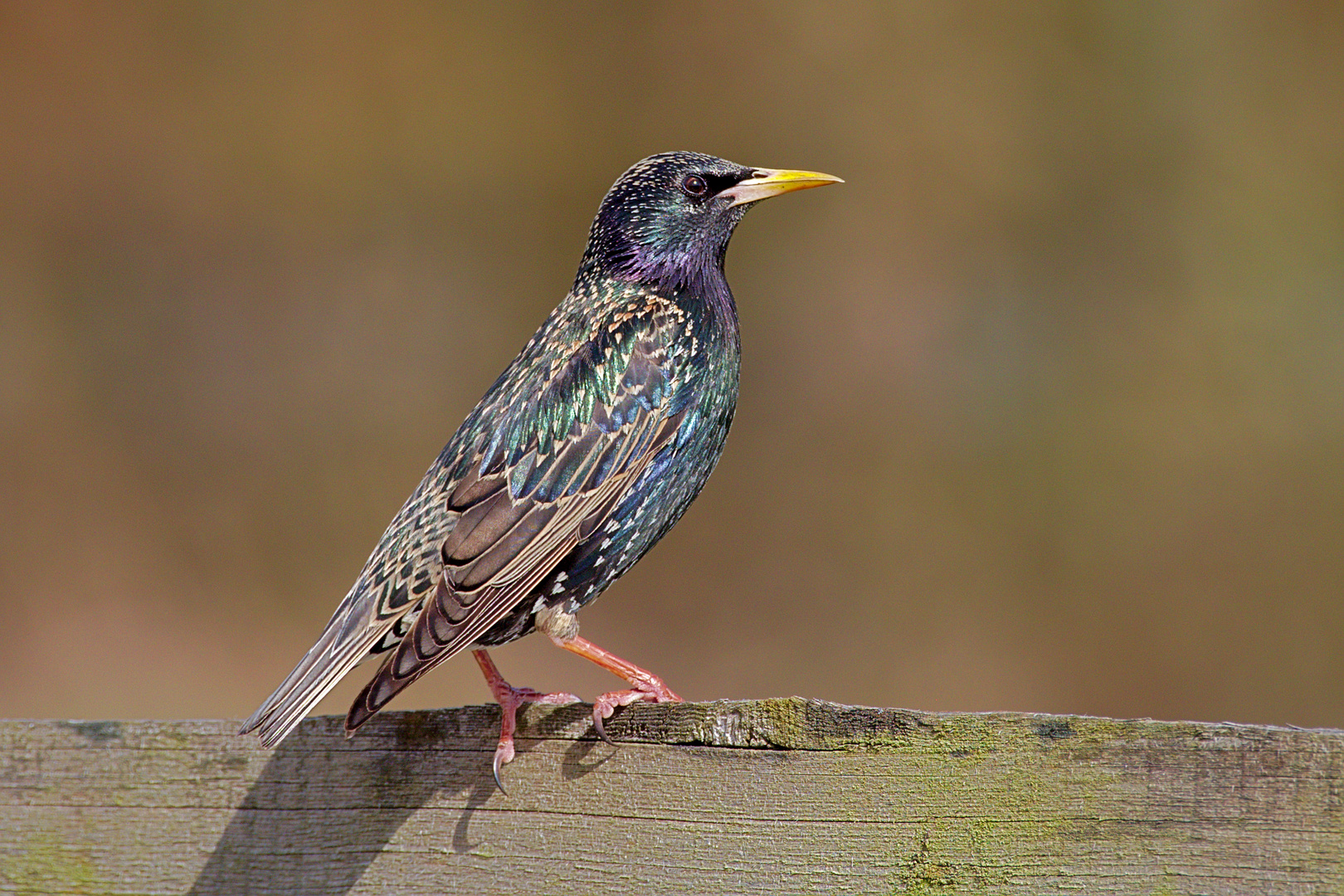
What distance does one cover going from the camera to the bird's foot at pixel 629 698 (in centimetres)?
174

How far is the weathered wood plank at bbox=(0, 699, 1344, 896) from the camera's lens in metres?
1.32

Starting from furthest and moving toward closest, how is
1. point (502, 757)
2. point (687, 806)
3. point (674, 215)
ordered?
1. point (674, 215)
2. point (502, 757)
3. point (687, 806)

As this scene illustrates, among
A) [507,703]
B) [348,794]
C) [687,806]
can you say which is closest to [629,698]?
[507,703]

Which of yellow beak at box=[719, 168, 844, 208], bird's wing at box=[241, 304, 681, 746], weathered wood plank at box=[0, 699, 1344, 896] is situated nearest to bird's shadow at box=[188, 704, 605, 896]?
weathered wood plank at box=[0, 699, 1344, 896]

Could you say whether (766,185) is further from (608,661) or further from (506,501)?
(608,661)

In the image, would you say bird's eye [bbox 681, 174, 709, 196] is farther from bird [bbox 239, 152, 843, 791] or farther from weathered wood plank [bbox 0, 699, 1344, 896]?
weathered wood plank [bbox 0, 699, 1344, 896]

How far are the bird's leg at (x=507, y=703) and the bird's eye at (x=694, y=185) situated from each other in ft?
3.91

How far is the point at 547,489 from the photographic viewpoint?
231 cm

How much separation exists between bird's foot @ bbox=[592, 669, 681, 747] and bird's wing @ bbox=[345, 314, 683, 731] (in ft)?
0.84

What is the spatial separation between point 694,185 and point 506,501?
0.95m

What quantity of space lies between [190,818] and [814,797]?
104 cm

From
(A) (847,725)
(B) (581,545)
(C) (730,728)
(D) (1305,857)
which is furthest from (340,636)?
(D) (1305,857)

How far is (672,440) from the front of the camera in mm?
2410

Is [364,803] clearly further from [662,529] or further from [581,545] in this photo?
[662,529]
